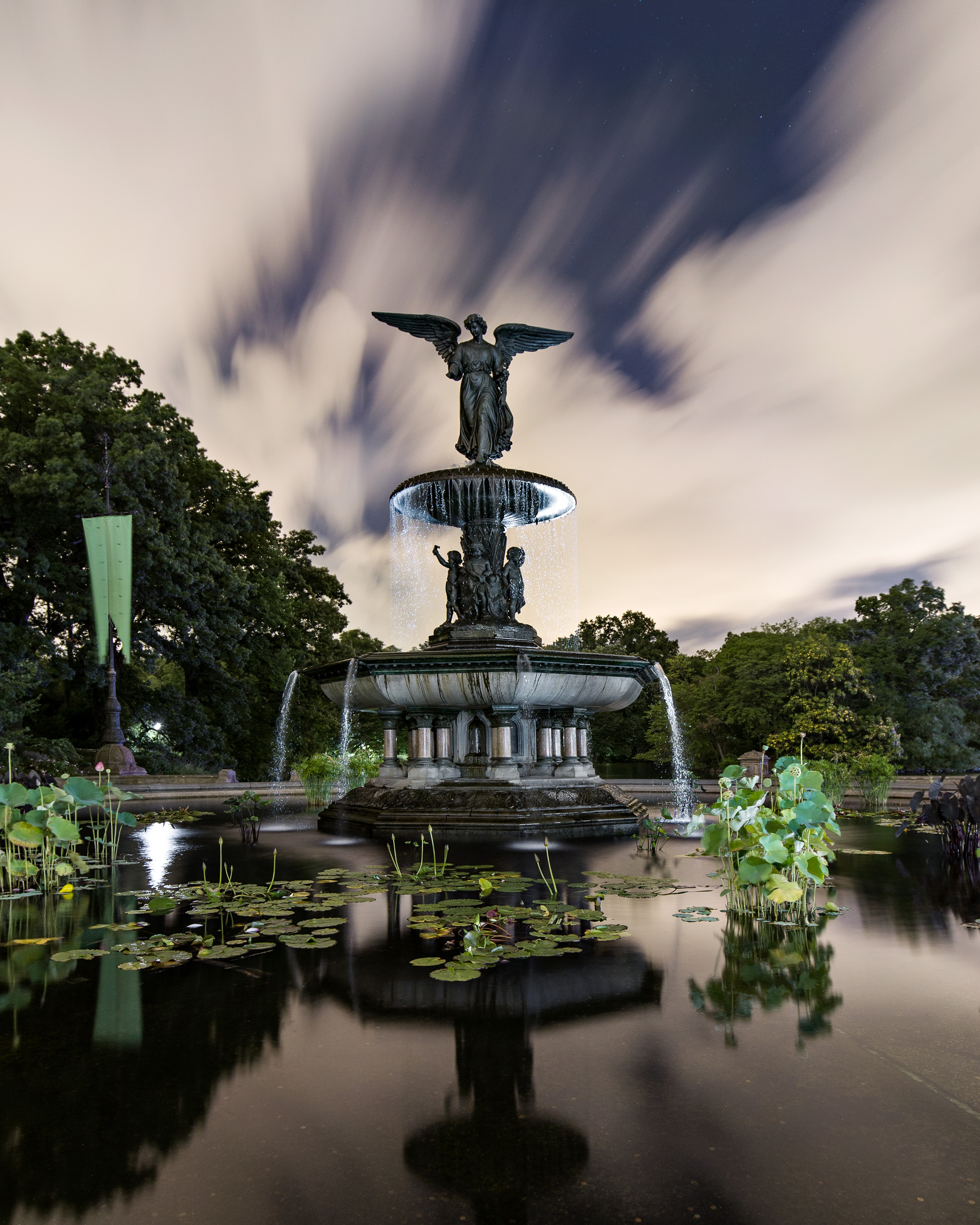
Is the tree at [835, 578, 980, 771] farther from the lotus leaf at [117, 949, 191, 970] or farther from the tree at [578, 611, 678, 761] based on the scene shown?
the lotus leaf at [117, 949, 191, 970]

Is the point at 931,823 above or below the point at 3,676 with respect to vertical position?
below

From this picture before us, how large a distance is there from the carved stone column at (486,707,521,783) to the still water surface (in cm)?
590

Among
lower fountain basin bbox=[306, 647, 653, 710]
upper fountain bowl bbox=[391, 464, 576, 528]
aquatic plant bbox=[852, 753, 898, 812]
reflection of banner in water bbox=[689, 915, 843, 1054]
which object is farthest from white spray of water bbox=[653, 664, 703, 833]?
reflection of banner in water bbox=[689, 915, 843, 1054]

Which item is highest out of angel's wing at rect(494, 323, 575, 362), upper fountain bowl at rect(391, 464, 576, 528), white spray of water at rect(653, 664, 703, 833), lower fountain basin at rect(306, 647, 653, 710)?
angel's wing at rect(494, 323, 575, 362)

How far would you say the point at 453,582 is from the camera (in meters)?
12.6

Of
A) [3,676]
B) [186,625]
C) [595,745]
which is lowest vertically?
[595,745]

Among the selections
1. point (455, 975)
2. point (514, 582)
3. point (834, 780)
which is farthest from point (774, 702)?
point (455, 975)

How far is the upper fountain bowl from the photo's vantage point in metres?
11.8

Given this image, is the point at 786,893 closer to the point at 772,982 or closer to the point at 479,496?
the point at 772,982

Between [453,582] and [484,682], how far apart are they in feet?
10.6

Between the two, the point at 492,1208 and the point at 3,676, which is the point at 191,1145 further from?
the point at 3,676

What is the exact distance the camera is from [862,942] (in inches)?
164

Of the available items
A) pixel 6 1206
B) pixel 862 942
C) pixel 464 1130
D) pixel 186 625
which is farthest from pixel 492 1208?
pixel 186 625

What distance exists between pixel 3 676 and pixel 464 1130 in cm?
1846
